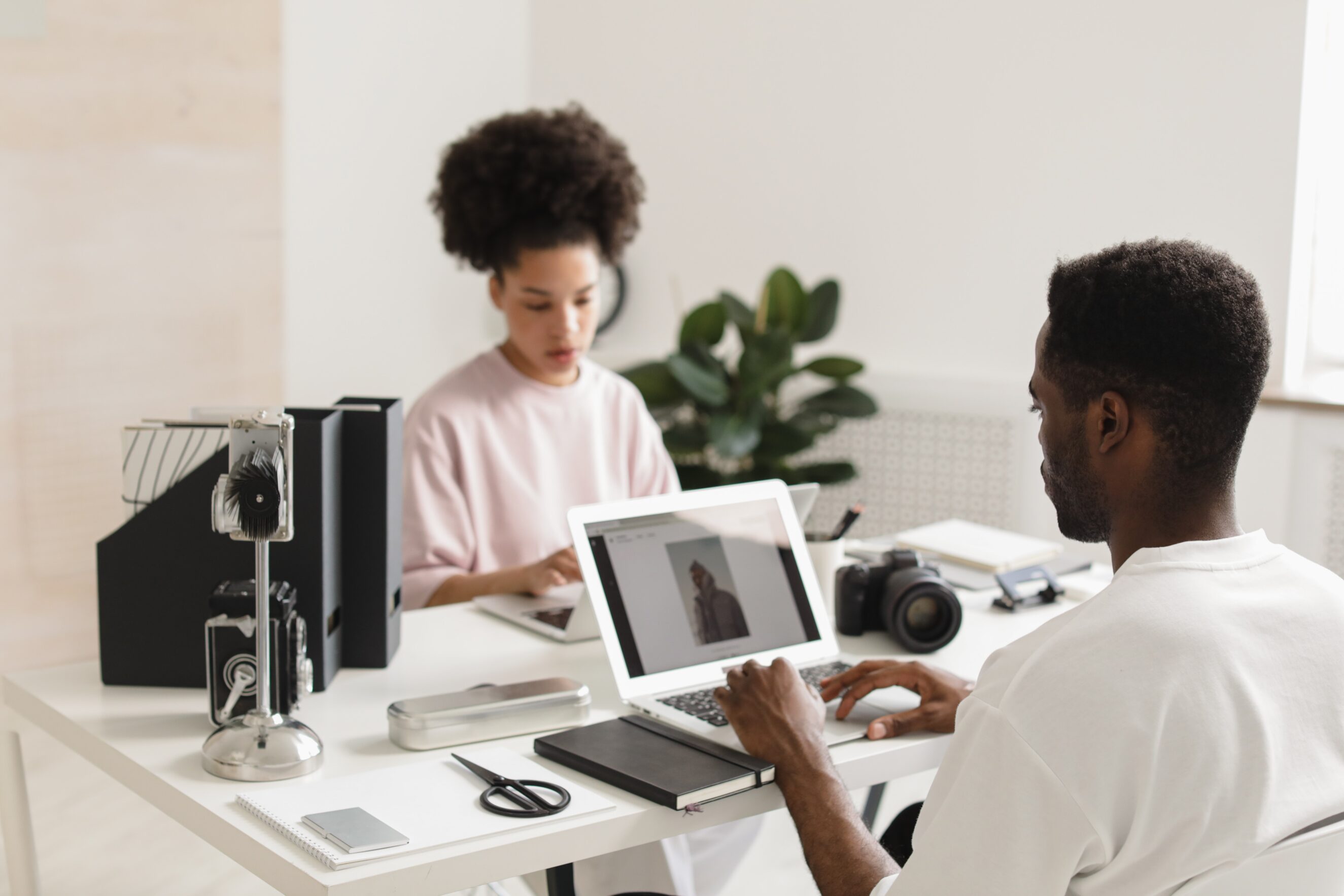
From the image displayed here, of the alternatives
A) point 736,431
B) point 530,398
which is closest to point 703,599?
point 530,398

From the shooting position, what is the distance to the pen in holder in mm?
1349

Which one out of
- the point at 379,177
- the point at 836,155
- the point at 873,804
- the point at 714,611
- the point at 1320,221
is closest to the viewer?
the point at 714,611

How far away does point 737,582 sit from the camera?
1.69 meters

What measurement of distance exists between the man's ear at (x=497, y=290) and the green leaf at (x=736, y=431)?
4.25 feet

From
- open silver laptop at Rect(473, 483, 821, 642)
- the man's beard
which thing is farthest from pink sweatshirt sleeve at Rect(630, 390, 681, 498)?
the man's beard

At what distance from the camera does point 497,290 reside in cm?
251

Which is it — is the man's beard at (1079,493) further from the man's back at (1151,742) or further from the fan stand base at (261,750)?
the fan stand base at (261,750)

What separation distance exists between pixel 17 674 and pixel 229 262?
2298 mm

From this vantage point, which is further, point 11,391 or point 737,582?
point 11,391

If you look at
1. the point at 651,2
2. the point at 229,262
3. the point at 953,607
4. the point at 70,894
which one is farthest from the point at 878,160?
the point at 70,894

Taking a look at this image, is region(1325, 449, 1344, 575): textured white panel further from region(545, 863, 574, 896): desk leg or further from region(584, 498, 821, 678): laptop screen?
region(545, 863, 574, 896): desk leg

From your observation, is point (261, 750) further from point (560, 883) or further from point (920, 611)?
point (920, 611)

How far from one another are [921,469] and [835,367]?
0.44 m

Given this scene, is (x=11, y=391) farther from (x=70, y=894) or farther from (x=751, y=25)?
(x=751, y=25)
